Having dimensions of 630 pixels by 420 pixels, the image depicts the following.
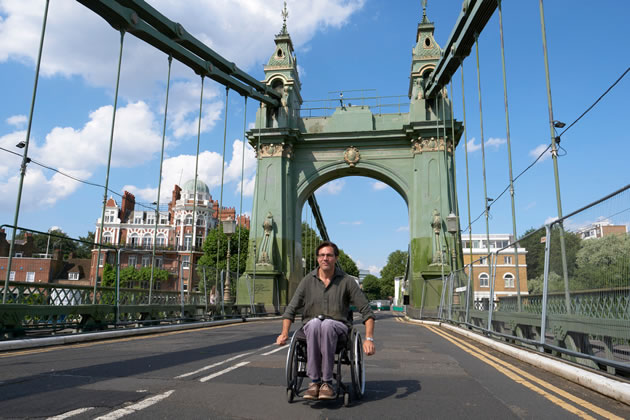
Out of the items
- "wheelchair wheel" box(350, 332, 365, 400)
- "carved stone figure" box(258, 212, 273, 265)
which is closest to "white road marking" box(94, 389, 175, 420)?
"wheelchair wheel" box(350, 332, 365, 400)

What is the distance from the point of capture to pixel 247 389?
441cm

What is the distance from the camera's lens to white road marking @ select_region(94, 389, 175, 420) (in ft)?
10.7

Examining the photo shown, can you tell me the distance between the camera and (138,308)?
11.8 m

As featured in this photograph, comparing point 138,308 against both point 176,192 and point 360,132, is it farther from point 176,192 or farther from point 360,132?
point 176,192

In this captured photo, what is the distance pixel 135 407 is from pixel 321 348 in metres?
1.48

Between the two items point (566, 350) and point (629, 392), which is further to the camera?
point (566, 350)

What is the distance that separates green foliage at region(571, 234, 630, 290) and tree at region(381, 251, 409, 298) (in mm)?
84093

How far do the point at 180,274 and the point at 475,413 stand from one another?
38.5ft

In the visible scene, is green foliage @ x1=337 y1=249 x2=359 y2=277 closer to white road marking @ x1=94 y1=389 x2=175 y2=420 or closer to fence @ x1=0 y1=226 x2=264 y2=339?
fence @ x1=0 y1=226 x2=264 y2=339

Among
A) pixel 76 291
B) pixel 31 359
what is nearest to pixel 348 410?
pixel 31 359

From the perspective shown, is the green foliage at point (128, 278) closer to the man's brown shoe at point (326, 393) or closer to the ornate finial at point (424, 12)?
the man's brown shoe at point (326, 393)

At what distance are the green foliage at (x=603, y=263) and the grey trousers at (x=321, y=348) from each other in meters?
2.86

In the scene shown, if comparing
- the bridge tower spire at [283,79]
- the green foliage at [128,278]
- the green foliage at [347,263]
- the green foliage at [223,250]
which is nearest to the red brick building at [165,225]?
the green foliage at [223,250]

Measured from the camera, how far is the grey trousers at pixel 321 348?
12.5ft
